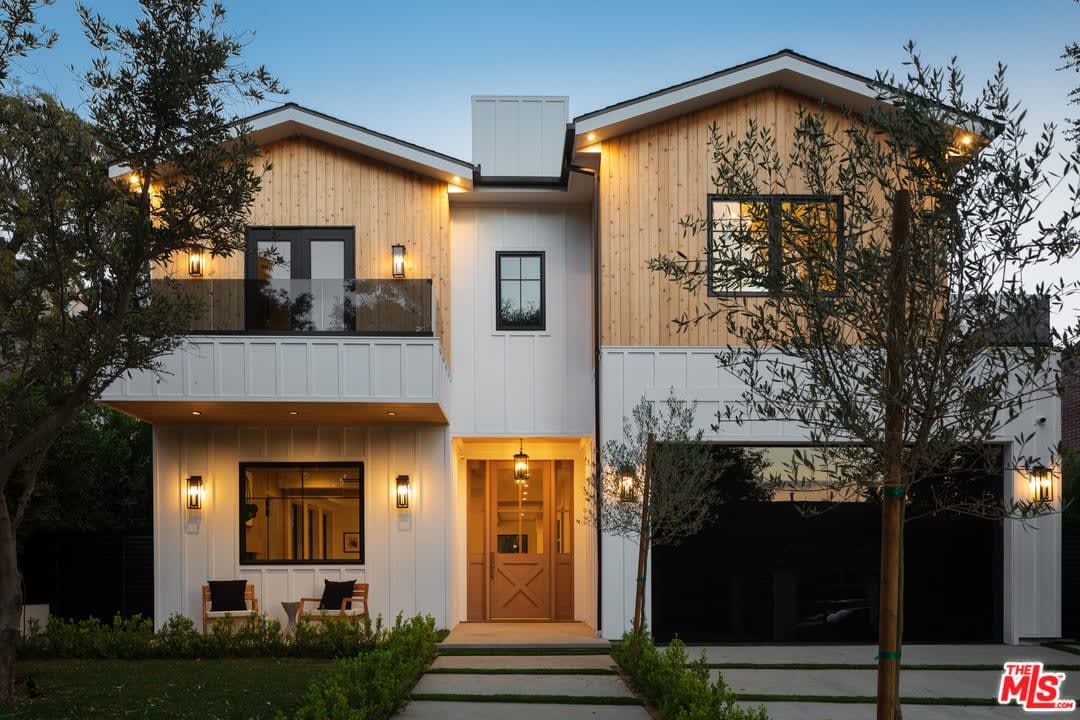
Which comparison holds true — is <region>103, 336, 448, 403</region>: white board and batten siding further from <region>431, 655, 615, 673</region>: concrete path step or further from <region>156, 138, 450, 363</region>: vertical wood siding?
<region>431, 655, 615, 673</region>: concrete path step

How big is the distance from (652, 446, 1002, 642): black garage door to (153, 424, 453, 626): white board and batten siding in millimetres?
3420

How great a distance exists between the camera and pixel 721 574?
1397cm

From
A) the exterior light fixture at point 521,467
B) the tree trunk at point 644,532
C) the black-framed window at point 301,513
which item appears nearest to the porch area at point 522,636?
the black-framed window at point 301,513

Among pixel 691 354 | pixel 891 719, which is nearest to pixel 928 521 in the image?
pixel 691 354

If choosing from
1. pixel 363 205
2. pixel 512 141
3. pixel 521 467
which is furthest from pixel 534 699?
pixel 512 141

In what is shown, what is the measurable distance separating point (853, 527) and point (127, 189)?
10.3m

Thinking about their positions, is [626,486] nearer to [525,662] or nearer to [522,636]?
[525,662]

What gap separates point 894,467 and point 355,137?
1136 centimetres

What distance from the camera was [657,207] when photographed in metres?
14.1

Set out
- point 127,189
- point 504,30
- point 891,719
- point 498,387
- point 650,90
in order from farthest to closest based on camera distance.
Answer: point 504,30, point 498,387, point 650,90, point 127,189, point 891,719

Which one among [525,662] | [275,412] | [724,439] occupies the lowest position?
[525,662]

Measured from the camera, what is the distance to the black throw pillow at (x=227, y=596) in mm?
Answer: 14188

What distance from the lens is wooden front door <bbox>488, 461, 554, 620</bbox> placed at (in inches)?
679

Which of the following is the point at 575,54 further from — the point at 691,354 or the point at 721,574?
the point at 721,574
